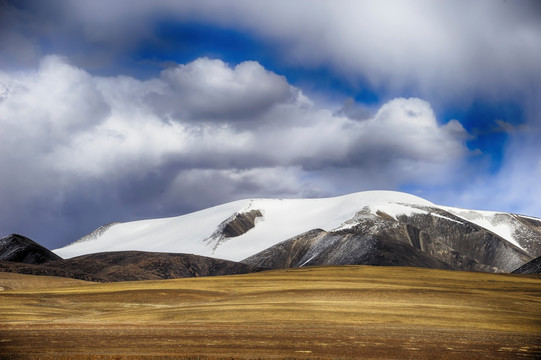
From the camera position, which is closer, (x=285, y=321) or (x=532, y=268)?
(x=285, y=321)

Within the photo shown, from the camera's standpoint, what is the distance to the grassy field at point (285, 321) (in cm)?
3159

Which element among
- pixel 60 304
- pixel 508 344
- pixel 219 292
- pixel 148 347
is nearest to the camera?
pixel 148 347

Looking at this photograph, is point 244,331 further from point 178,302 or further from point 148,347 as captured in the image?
point 178,302

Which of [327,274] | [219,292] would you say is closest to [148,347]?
[219,292]

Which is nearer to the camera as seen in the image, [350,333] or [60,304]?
[350,333]

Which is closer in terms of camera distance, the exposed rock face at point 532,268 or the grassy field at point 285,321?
the grassy field at point 285,321

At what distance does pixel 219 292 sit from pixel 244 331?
3600cm

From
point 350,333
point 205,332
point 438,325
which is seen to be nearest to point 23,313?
point 205,332

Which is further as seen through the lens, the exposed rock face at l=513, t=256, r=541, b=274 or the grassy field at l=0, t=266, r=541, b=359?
the exposed rock face at l=513, t=256, r=541, b=274

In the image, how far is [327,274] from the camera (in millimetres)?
99062

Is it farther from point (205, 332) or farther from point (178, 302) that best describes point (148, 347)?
point (178, 302)

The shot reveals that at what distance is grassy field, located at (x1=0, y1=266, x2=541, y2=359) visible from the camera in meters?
31.6

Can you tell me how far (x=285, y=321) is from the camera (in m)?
44.9

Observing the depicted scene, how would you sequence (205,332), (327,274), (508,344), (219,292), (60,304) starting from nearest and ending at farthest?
(508,344), (205,332), (60,304), (219,292), (327,274)
